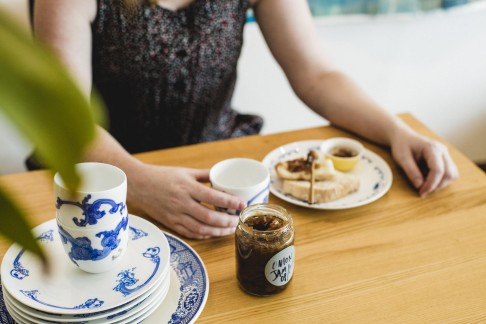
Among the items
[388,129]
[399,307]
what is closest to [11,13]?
[399,307]

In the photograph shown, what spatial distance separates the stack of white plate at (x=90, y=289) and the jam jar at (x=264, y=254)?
11 cm

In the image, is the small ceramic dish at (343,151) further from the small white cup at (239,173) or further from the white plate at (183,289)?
the white plate at (183,289)

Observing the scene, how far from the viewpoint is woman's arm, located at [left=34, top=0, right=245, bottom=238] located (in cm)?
88

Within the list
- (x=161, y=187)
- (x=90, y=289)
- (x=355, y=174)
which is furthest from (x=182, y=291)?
(x=355, y=174)

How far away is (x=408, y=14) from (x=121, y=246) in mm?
1895

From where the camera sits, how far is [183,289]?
0.77m

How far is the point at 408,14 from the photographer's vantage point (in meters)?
2.25

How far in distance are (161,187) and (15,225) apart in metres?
0.77

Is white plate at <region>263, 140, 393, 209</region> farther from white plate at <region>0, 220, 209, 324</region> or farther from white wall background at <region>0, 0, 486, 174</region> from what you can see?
white wall background at <region>0, 0, 486, 174</region>

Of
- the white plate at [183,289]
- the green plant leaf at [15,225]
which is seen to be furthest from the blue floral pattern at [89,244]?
the green plant leaf at [15,225]

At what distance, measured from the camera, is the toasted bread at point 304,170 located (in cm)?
104

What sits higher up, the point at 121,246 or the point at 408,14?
the point at 121,246

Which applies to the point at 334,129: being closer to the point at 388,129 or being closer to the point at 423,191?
the point at 388,129

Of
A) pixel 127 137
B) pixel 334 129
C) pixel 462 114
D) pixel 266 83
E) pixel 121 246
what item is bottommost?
pixel 462 114
